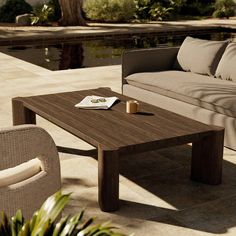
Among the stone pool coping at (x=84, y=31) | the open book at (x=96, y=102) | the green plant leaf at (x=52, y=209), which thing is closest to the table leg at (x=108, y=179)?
the open book at (x=96, y=102)

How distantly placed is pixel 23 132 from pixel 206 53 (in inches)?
177

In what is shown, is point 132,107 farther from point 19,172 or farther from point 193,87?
point 19,172

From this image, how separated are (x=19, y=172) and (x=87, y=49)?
1174cm

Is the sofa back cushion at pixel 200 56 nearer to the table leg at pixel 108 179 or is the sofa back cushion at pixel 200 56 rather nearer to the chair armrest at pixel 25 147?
the table leg at pixel 108 179

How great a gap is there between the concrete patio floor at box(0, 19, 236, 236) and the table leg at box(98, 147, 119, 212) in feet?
0.25

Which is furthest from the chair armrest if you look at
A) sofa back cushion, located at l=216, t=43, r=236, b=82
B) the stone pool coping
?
the stone pool coping

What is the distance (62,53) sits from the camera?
1364cm

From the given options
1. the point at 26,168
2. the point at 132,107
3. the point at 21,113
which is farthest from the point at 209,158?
the point at 21,113

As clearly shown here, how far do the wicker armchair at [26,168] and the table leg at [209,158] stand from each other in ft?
5.71

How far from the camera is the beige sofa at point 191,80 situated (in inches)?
224

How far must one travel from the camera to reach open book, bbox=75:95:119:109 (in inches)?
205

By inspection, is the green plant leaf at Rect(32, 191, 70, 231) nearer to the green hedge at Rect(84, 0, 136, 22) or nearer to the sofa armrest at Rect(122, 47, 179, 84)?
the sofa armrest at Rect(122, 47, 179, 84)

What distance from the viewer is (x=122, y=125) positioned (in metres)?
4.68

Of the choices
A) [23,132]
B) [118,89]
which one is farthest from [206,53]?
[23,132]
